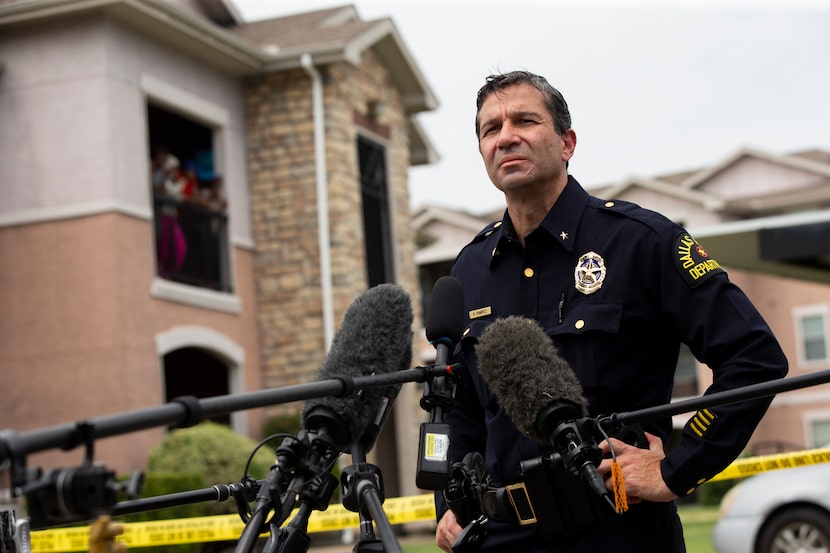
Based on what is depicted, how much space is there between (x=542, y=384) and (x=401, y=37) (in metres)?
19.0

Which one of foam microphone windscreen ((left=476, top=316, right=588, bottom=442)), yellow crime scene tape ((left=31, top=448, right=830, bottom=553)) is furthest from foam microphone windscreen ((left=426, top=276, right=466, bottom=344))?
yellow crime scene tape ((left=31, top=448, right=830, bottom=553))

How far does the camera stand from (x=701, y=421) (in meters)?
3.35

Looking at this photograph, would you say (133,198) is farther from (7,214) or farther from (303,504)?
(303,504)

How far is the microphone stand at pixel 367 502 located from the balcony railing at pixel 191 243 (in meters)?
14.9

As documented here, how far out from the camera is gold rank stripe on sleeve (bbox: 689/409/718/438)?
10.9 feet

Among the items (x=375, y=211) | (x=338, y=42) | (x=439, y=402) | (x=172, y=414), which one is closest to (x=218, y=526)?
(x=439, y=402)

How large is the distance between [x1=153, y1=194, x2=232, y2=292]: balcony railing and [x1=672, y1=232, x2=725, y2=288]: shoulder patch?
1462 cm

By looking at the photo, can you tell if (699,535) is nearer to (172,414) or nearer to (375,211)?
(375,211)

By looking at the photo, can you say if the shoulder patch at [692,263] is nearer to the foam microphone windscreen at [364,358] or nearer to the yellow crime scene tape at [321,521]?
the foam microphone windscreen at [364,358]

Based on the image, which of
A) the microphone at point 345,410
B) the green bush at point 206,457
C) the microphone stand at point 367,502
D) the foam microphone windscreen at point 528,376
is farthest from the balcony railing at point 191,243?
the microphone stand at point 367,502

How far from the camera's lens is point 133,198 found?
16.6m

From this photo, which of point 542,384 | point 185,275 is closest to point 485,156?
point 542,384

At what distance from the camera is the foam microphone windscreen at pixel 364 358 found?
10.0 feet

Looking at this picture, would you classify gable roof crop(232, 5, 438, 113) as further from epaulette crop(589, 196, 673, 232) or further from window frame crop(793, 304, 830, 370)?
window frame crop(793, 304, 830, 370)
